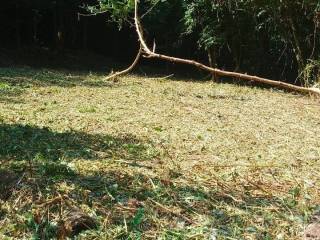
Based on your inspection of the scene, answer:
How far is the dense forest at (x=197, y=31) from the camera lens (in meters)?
12.4

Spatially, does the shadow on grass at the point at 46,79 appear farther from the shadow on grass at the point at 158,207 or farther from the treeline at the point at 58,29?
the shadow on grass at the point at 158,207

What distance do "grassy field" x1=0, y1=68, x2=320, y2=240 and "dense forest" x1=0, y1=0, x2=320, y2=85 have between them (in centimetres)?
346

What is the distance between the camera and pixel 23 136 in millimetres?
5746

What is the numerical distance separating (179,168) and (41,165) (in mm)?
1298

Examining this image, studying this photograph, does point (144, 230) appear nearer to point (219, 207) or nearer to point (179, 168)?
point (219, 207)

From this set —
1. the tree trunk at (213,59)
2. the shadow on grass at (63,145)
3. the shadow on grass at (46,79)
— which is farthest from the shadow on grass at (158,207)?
the tree trunk at (213,59)

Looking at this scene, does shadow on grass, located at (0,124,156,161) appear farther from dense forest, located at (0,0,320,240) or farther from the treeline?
the treeline

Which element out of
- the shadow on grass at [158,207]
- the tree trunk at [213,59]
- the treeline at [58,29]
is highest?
the treeline at [58,29]

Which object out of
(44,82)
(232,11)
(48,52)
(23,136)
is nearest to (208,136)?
(23,136)

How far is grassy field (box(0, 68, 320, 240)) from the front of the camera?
11.7 ft

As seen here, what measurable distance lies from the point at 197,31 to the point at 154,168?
39.3 feet

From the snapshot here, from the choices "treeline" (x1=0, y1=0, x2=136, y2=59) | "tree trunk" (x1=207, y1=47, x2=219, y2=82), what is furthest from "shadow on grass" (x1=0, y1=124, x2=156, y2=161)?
"treeline" (x1=0, y1=0, x2=136, y2=59)

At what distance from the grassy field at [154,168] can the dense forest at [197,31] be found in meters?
3.46

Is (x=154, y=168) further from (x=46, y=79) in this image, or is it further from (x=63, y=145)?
(x=46, y=79)
